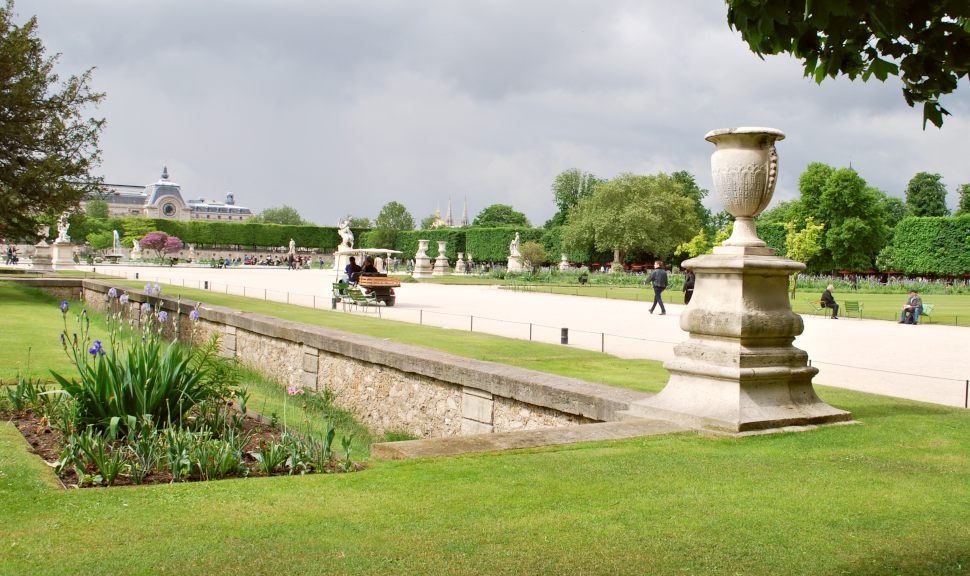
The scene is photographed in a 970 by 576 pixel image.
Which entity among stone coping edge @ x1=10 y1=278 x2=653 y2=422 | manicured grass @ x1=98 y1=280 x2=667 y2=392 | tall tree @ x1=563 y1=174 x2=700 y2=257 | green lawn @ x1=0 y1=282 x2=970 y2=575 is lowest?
manicured grass @ x1=98 y1=280 x2=667 y2=392

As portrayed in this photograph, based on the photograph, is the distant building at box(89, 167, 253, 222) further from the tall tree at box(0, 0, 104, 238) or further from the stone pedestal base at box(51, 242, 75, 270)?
the tall tree at box(0, 0, 104, 238)

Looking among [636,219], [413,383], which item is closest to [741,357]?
[413,383]

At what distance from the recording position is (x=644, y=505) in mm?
4105

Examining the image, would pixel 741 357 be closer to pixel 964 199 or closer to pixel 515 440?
pixel 515 440

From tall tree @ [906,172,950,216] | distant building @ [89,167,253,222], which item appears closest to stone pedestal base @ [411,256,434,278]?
tall tree @ [906,172,950,216]

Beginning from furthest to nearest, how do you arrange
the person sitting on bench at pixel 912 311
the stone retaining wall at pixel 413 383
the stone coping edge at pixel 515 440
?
the person sitting on bench at pixel 912 311 < the stone retaining wall at pixel 413 383 < the stone coping edge at pixel 515 440

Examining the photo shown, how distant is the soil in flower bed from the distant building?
439ft

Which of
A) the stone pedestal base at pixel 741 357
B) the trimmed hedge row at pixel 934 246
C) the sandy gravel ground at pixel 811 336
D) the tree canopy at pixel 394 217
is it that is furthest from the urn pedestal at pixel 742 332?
the tree canopy at pixel 394 217

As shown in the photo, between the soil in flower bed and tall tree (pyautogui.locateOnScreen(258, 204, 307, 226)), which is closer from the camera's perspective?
the soil in flower bed

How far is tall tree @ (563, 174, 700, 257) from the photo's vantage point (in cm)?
6316

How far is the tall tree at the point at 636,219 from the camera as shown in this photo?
63.2 m

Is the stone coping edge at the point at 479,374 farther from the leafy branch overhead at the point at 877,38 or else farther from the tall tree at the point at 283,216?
the tall tree at the point at 283,216

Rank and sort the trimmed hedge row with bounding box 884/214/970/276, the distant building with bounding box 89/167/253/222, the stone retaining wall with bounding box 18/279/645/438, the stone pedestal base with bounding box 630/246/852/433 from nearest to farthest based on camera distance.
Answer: the stone pedestal base with bounding box 630/246/852/433
the stone retaining wall with bounding box 18/279/645/438
the trimmed hedge row with bounding box 884/214/970/276
the distant building with bounding box 89/167/253/222

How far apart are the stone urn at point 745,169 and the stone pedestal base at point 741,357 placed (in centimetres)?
27
